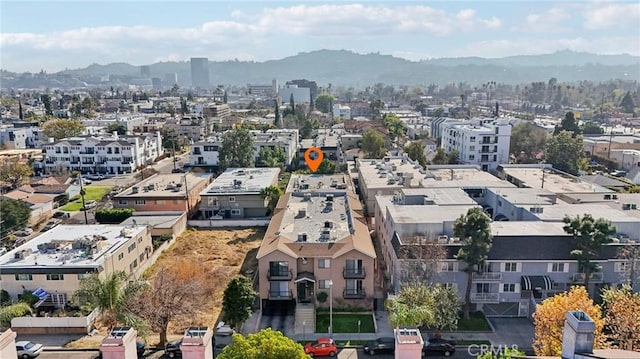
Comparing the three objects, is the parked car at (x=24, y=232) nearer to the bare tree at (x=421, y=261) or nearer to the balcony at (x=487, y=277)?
the bare tree at (x=421, y=261)

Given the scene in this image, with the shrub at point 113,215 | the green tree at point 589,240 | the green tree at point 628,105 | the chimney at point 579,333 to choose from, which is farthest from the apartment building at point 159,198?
the green tree at point 628,105

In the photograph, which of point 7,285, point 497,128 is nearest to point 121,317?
point 7,285

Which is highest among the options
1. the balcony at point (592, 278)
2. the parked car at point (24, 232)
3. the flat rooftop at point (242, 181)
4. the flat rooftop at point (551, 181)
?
the flat rooftop at point (551, 181)

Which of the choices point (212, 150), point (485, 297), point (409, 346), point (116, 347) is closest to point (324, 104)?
point (212, 150)

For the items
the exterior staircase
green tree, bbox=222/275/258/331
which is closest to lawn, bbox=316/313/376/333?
the exterior staircase

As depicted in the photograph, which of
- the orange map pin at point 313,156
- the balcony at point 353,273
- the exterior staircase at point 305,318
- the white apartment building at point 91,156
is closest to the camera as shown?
the exterior staircase at point 305,318

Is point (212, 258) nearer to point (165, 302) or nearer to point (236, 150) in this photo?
point (165, 302)

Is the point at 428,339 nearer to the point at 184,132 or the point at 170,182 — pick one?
the point at 170,182

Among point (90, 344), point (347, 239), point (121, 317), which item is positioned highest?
point (347, 239)
